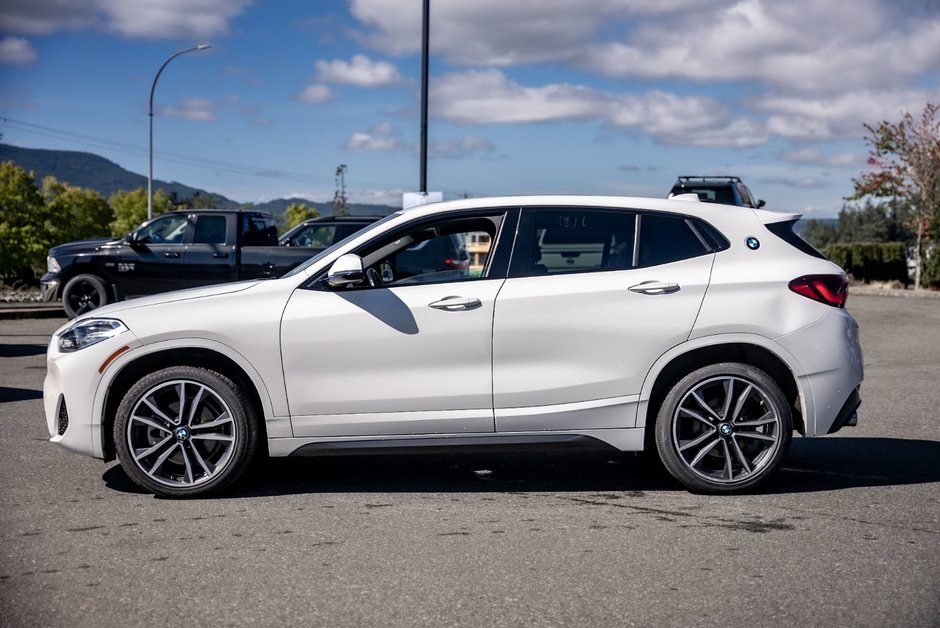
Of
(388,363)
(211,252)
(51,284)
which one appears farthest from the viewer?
(51,284)

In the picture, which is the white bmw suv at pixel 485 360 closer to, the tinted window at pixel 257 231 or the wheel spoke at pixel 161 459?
the wheel spoke at pixel 161 459

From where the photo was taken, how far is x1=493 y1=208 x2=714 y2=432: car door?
5.78 metres

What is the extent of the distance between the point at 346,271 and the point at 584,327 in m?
1.38

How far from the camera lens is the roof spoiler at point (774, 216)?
617cm

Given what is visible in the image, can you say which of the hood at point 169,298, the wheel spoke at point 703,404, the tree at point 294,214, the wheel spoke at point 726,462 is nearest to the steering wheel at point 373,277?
the hood at point 169,298

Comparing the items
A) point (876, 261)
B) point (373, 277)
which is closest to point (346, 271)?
point (373, 277)

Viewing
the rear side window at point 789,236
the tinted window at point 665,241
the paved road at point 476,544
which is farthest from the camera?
the rear side window at point 789,236

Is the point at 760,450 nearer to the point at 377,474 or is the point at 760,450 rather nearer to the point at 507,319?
the point at 507,319

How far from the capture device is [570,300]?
5820mm

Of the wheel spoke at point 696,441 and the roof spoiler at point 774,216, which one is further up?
the roof spoiler at point 774,216

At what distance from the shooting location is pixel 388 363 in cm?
575

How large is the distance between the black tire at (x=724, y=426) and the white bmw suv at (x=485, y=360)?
0.04 feet

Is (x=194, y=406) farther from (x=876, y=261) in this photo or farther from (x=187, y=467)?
(x=876, y=261)

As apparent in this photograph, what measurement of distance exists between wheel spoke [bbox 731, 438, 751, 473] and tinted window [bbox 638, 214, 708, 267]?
1.12 meters
